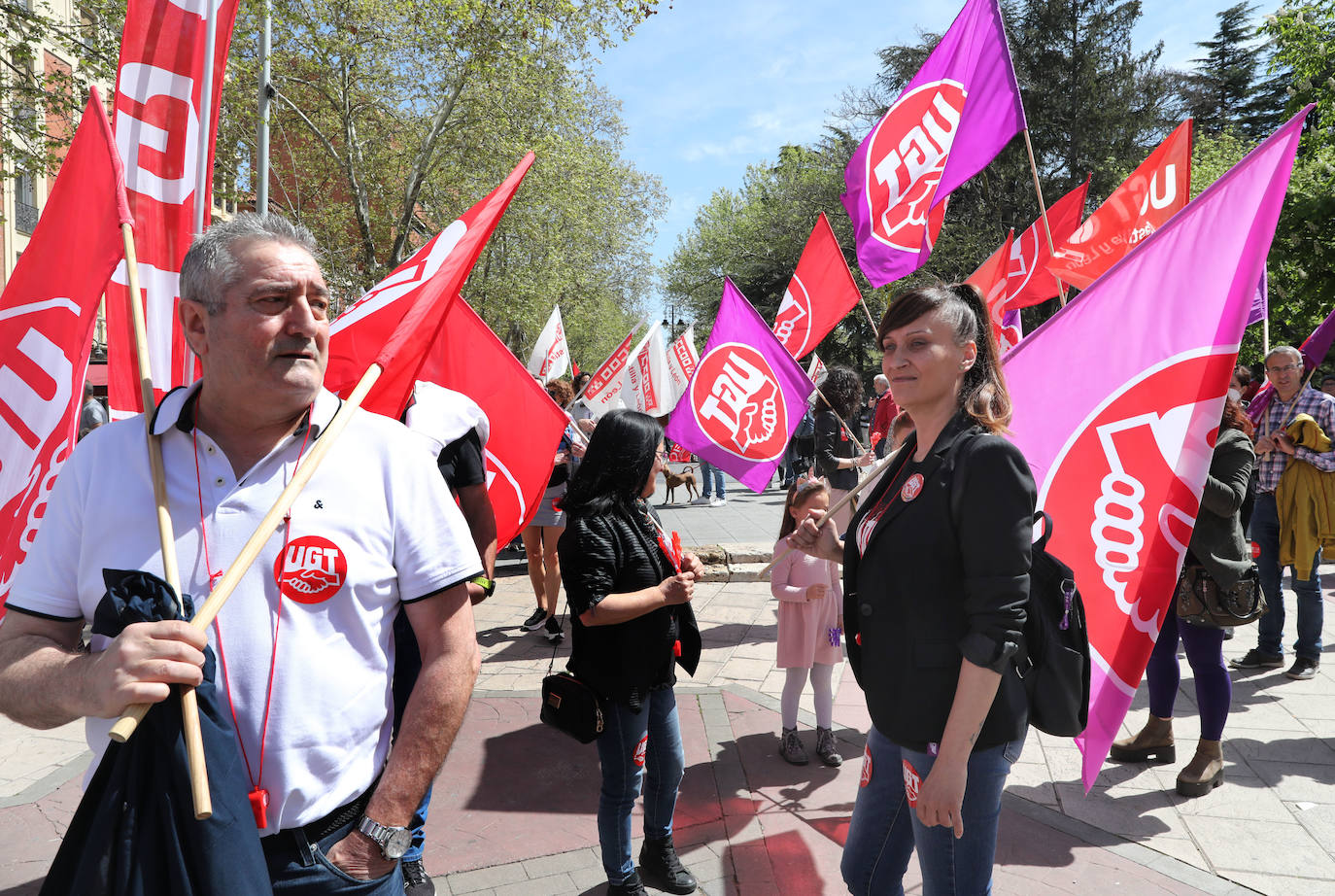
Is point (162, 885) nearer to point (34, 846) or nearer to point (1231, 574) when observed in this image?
point (34, 846)

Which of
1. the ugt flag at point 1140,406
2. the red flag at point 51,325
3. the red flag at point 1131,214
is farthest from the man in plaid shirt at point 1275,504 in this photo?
the red flag at point 51,325

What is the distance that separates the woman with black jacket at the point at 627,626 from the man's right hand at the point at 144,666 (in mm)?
1622

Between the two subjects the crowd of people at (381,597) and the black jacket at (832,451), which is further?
the black jacket at (832,451)

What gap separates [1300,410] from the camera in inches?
215

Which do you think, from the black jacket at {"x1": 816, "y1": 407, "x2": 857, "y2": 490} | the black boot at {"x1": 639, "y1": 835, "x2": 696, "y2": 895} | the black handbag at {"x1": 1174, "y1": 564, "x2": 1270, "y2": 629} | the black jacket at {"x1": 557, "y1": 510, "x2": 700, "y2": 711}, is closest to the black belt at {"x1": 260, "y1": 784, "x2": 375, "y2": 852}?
the black jacket at {"x1": 557, "y1": 510, "x2": 700, "y2": 711}

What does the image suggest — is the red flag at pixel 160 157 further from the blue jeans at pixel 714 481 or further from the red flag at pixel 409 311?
the blue jeans at pixel 714 481

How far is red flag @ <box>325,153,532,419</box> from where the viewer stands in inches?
100

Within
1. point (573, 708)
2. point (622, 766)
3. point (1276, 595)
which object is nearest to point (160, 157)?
point (573, 708)

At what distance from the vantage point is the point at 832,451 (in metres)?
6.93

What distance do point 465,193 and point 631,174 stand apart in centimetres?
1472

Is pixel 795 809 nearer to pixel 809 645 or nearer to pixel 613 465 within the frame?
pixel 809 645

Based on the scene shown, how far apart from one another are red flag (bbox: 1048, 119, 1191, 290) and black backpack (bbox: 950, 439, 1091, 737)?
398cm

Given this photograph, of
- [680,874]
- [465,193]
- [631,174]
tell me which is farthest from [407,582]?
[631,174]

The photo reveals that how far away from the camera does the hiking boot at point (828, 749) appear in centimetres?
414
